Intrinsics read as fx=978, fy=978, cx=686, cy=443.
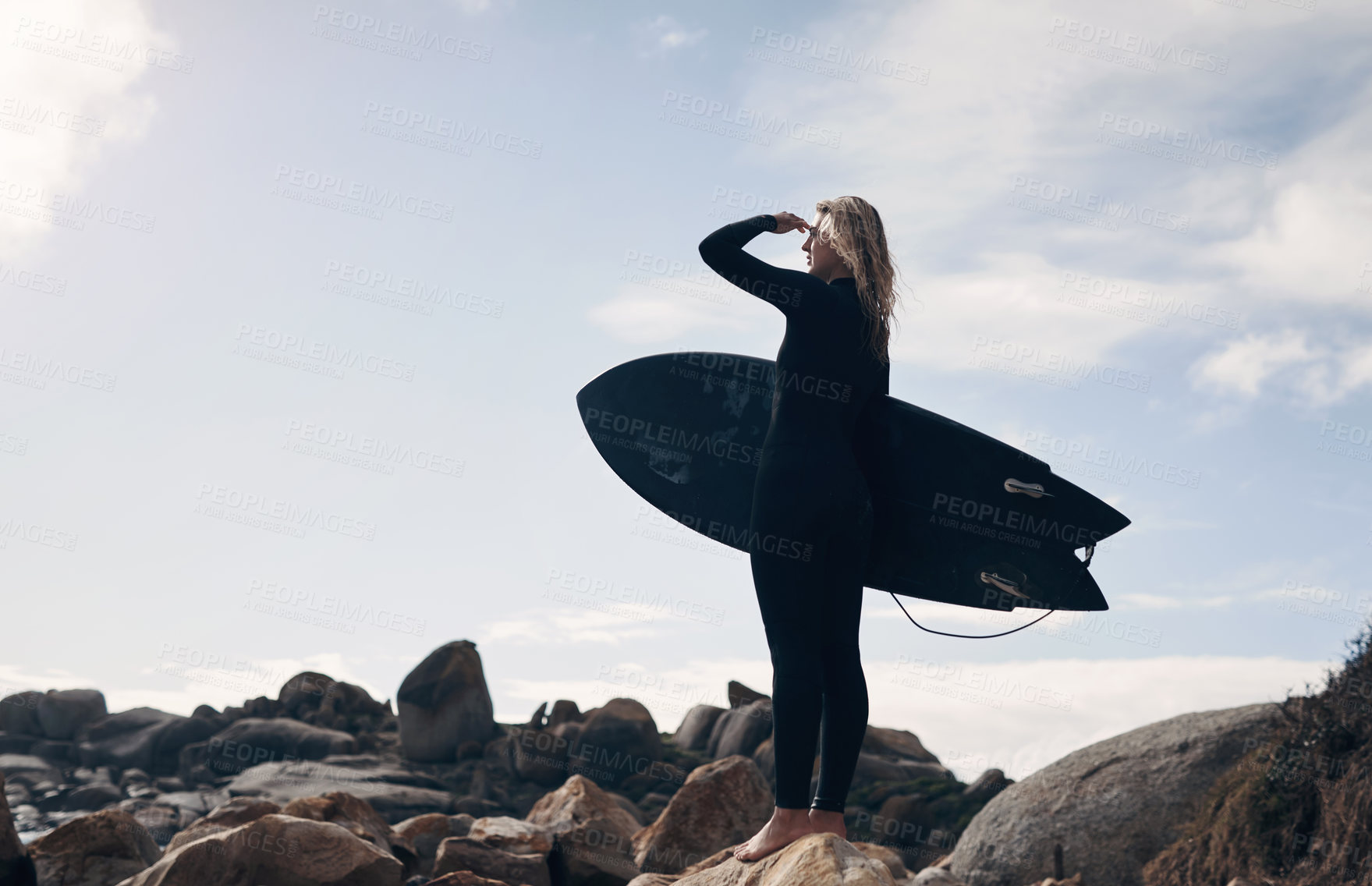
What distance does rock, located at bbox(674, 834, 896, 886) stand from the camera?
10.6 ft

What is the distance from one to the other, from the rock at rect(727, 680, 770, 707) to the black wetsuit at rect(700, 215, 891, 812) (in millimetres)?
17404

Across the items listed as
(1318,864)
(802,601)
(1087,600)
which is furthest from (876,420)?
(1318,864)

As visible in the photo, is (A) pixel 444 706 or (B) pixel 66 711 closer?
(A) pixel 444 706

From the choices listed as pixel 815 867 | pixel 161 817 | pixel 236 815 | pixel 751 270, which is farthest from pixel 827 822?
pixel 161 817

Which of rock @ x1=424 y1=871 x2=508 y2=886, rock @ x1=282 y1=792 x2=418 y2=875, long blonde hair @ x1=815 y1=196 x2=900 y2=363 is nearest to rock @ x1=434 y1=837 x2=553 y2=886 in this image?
rock @ x1=282 y1=792 x2=418 y2=875

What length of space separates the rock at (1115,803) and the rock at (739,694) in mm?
11505

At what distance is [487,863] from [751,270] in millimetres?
5356

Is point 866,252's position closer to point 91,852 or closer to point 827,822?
point 827,822

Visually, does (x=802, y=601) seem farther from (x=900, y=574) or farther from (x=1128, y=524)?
(x=1128, y=524)

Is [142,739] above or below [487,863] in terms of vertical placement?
below

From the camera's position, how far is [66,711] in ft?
80.5

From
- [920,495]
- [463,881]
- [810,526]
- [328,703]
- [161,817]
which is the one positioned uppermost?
[920,495]

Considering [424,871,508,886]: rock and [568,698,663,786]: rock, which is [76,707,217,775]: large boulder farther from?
[424,871,508,886]: rock

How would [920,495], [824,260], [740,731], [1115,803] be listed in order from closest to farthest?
1. [824,260]
2. [920,495]
3. [1115,803]
4. [740,731]
